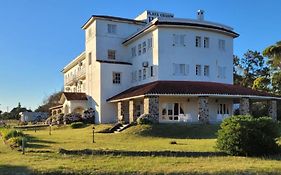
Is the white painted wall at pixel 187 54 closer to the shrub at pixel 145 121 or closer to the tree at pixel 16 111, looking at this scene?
the shrub at pixel 145 121

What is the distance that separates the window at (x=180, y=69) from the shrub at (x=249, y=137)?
68.4ft

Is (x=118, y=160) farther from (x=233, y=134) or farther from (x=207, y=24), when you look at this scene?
(x=207, y=24)

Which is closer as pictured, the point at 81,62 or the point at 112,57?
the point at 112,57

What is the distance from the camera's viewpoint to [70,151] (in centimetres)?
1686

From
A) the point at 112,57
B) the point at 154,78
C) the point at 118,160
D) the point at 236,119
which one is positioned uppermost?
the point at 112,57

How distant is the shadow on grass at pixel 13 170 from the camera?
12.7 m

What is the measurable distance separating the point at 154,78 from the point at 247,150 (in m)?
22.2

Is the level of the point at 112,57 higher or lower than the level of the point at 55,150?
higher

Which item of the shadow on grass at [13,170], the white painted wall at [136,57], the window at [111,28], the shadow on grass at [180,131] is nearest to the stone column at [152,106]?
the shadow on grass at [180,131]

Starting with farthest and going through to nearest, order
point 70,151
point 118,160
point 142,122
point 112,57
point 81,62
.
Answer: point 81,62 < point 112,57 < point 142,122 < point 70,151 < point 118,160

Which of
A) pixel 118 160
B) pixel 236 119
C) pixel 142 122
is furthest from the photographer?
pixel 142 122

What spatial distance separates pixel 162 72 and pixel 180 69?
1923 mm

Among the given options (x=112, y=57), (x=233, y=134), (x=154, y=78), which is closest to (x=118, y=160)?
(x=233, y=134)

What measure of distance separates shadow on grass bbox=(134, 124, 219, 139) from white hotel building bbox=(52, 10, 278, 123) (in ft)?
10.7
